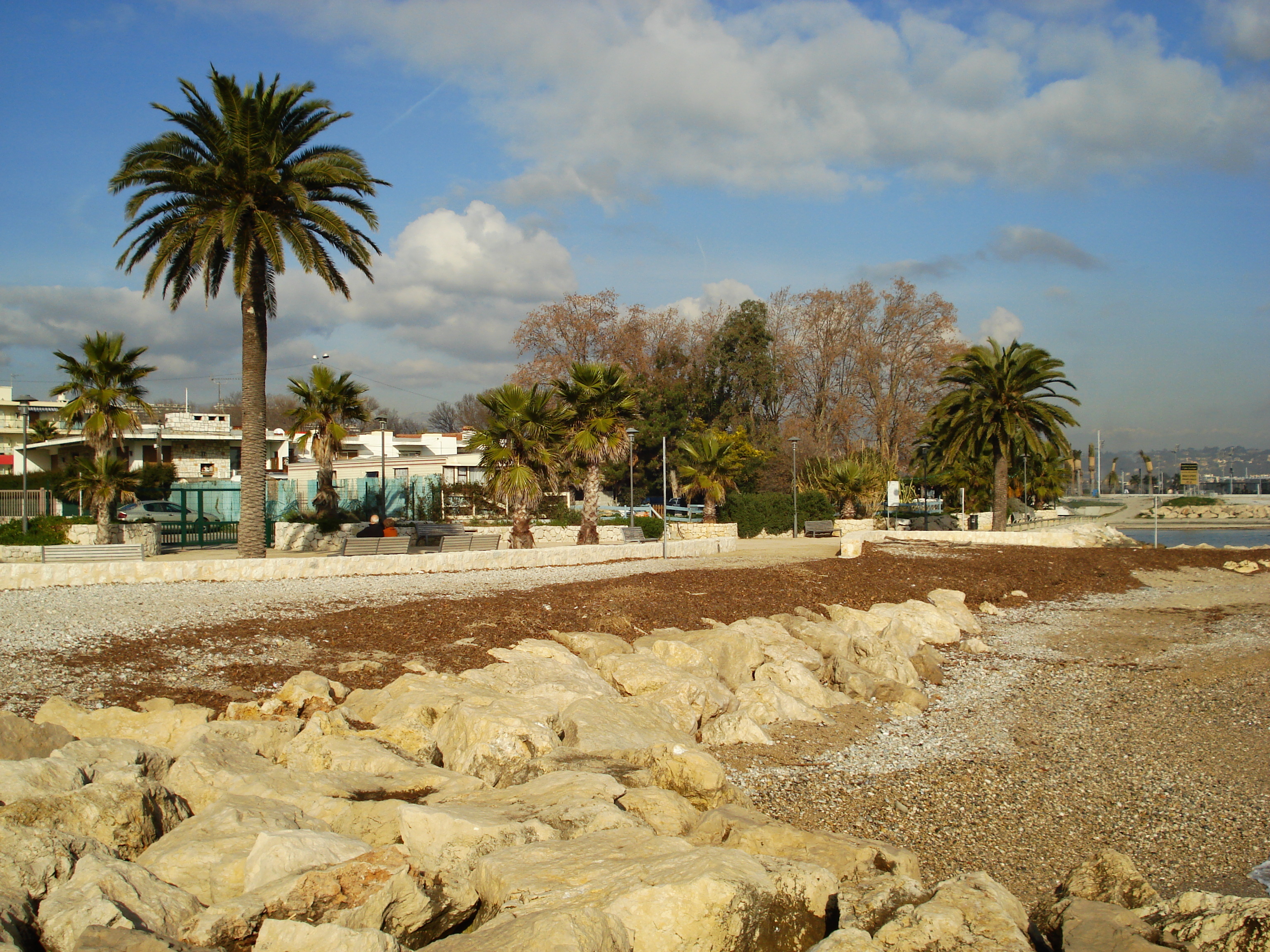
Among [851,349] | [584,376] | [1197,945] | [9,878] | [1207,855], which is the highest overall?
[851,349]

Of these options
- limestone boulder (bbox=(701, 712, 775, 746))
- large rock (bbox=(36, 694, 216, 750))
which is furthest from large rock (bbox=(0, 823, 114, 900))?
limestone boulder (bbox=(701, 712, 775, 746))

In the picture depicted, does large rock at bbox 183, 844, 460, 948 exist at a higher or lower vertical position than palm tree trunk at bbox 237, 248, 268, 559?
lower

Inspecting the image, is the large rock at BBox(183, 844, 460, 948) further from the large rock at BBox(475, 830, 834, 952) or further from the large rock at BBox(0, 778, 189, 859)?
the large rock at BBox(0, 778, 189, 859)

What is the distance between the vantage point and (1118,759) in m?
8.78

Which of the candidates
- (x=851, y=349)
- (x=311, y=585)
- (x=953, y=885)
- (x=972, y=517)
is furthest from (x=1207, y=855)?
(x=851, y=349)

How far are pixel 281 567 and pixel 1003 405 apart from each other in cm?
2719

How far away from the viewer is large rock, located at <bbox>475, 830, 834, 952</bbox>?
4.04 metres

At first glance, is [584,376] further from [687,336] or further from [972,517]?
[687,336]

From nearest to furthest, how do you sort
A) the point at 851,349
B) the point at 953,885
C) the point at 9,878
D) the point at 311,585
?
the point at 9,878, the point at 953,885, the point at 311,585, the point at 851,349

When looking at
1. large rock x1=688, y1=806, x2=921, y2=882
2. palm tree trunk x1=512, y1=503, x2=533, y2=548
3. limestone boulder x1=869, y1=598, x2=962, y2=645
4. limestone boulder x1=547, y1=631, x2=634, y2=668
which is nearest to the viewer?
large rock x1=688, y1=806, x2=921, y2=882

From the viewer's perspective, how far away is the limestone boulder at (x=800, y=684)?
10.2 meters

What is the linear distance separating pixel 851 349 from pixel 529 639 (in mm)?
43318

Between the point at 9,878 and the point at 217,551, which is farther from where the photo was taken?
the point at 217,551

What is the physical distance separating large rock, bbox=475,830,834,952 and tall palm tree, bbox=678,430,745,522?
106 ft
